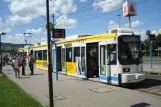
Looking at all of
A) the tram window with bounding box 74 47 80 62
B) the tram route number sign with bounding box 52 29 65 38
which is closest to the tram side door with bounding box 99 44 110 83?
the tram route number sign with bounding box 52 29 65 38

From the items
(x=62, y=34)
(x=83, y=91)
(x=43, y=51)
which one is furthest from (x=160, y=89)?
(x=43, y=51)

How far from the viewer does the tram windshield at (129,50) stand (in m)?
13.7

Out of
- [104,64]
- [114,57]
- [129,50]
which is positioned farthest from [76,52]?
[129,50]

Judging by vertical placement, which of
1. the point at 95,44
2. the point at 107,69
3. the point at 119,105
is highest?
the point at 95,44

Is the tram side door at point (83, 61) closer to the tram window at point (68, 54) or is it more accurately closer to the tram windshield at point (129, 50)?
the tram window at point (68, 54)

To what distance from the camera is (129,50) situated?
13.9 metres

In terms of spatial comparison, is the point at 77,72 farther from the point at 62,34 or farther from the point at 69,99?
the point at 69,99

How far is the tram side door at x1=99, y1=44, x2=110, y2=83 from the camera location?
47.7 feet

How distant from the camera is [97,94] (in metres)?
11.7

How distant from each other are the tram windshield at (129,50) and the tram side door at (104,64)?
1.06 metres

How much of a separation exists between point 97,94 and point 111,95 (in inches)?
27.1

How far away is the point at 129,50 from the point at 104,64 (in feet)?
5.68

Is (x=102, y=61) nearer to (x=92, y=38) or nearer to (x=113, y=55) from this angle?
(x=113, y=55)

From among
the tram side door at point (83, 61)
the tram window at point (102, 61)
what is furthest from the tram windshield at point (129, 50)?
the tram side door at point (83, 61)
